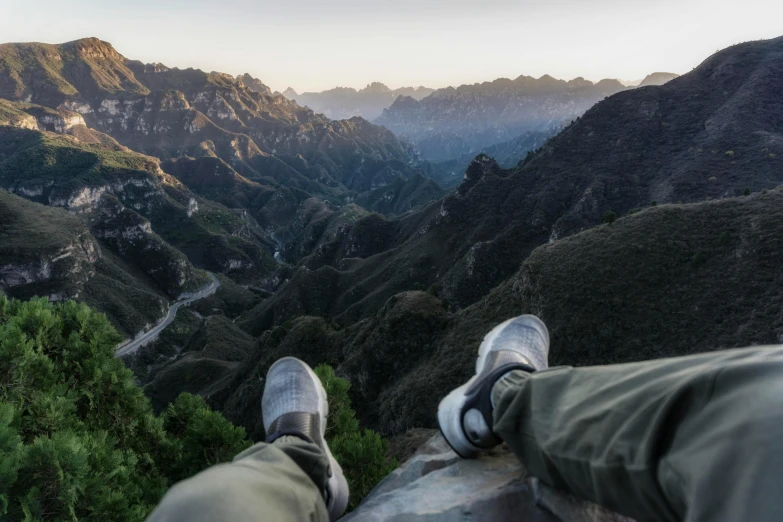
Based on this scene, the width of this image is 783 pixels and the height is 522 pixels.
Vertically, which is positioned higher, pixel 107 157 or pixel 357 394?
pixel 107 157

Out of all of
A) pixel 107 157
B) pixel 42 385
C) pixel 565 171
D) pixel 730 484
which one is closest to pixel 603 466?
pixel 730 484

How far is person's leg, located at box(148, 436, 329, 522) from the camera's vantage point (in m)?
1.97

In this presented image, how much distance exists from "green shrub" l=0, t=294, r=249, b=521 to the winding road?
65.6 m

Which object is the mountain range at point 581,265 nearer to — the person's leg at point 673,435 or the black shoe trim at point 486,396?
the black shoe trim at point 486,396

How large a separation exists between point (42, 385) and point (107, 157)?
181962 mm

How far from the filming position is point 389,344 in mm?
27719

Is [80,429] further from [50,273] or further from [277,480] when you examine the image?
[50,273]

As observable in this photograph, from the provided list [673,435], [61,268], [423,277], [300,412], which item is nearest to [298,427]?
[300,412]

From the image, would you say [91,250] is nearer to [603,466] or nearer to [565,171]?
[565,171]

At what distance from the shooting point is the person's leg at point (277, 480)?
200 cm

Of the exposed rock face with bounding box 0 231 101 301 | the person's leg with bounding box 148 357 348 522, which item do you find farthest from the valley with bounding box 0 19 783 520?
the person's leg with bounding box 148 357 348 522

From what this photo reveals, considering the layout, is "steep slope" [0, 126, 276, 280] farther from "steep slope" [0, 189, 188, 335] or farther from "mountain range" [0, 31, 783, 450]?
"steep slope" [0, 189, 188, 335]

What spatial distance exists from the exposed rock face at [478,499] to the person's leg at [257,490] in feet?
3.00

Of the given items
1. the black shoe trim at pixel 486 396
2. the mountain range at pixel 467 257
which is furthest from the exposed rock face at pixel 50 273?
the black shoe trim at pixel 486 396
